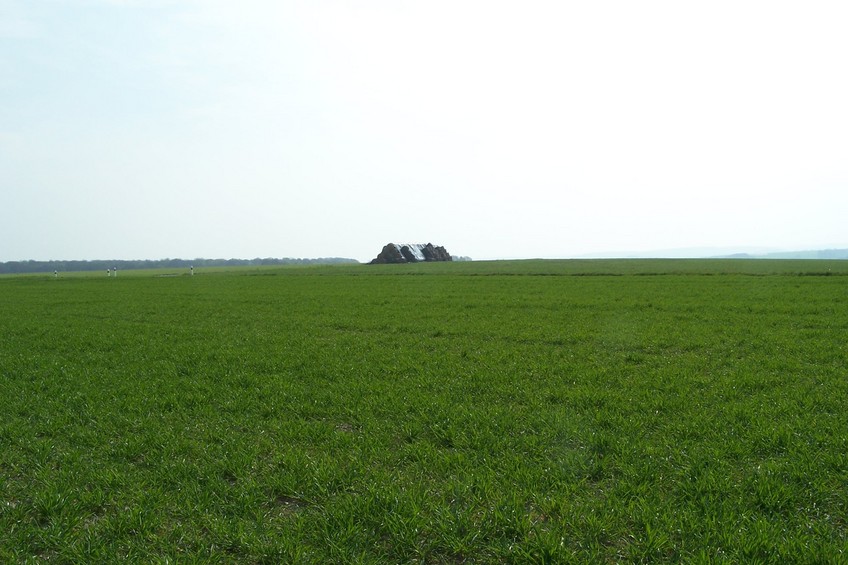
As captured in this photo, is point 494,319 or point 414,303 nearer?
point 494,319

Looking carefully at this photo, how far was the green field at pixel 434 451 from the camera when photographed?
173 inches

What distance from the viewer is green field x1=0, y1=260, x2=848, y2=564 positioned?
440cm

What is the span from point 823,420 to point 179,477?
27.6 feet

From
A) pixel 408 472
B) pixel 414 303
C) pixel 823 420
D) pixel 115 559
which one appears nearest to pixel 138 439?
pixel 115 559

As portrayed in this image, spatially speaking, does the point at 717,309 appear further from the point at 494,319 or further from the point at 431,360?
the point at 431,360

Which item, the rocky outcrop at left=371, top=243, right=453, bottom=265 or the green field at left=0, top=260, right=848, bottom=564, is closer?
the green field at left=0, top=260, right=848, bottom=564

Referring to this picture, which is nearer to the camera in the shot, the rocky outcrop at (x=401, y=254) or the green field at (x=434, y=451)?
the green field at (x=434, y=451)

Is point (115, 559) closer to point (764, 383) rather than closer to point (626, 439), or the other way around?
point (626, 439)

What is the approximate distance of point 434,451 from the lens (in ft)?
20.2

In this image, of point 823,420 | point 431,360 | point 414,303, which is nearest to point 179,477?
point 431,360

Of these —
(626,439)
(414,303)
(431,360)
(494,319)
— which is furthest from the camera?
(414,303)

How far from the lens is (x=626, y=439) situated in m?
6.24

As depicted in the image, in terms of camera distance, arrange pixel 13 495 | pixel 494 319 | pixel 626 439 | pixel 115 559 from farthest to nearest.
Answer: pixel 494 319, pixel 626 439, pixel 13 495, pixel 115 559

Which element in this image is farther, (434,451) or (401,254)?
(401,254)
